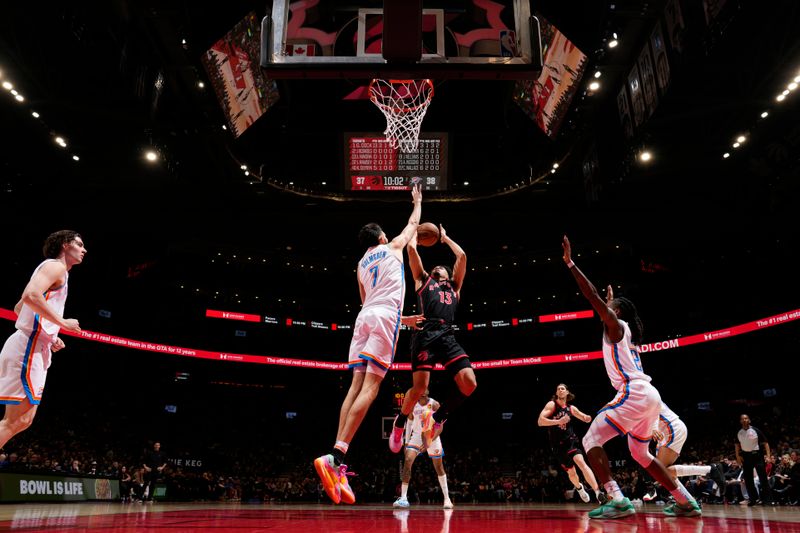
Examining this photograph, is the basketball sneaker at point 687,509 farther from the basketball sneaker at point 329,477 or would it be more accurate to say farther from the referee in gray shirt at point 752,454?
the referee in gray shirt at point 752,454

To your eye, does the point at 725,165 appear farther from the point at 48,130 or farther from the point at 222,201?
the point at 48,130

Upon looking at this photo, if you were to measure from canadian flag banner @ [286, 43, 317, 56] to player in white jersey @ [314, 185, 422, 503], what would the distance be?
2.62 m

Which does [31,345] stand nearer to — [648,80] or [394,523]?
[394,523]

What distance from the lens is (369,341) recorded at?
4117 mm

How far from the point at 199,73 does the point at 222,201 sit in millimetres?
7768

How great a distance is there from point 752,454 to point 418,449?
6153 millimetres

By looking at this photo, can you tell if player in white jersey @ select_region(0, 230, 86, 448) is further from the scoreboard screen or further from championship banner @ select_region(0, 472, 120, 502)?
the scoreboard screen

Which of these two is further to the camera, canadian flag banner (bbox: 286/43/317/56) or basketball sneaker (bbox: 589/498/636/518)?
canadian flag banner (bbox: 286/43/317/56)

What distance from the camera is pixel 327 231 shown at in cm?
2333

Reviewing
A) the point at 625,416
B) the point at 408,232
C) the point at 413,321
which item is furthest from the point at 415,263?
the point at 625,416

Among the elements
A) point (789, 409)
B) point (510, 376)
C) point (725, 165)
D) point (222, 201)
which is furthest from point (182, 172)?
point (789, 409)

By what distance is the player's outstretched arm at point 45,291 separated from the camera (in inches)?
152

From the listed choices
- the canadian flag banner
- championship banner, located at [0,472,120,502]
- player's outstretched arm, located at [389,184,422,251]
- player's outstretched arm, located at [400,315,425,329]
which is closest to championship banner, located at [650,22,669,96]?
the canadian flag banner

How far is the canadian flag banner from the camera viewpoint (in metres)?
6.27
